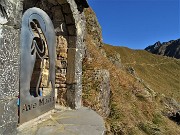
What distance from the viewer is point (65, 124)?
4824mm

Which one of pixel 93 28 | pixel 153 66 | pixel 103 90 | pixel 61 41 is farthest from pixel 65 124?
pixel 153 66

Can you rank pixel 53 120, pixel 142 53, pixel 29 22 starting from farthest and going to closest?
pixel 142 53
pixel 53 120
pixel 29 22

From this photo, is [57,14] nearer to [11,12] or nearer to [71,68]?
[71,68]

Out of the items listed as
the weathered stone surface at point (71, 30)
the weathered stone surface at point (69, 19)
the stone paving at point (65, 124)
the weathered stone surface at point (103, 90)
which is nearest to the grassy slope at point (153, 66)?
Result: the weathered stone surface at point (103, 90)

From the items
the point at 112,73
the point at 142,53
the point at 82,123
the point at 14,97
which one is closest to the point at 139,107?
the point at 112,73

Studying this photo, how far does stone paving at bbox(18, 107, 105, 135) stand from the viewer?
4359 mm

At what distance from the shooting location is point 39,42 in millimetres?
5168

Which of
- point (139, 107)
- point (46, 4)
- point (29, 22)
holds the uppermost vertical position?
point (46, 4)

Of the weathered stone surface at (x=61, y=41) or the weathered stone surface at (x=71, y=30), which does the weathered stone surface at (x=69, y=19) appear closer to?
the weathered stone surface at (x=71, y=30)

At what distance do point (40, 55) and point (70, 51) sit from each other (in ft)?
4.13

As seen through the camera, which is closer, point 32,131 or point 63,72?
point 32,131

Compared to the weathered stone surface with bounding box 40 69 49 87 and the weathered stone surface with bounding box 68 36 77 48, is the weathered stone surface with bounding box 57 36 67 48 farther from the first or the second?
the weathered stone surface with bounding box 40 69 49 87

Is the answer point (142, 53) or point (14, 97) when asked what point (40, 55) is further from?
point (142, 53)

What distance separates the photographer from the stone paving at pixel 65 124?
4359 millimetres
